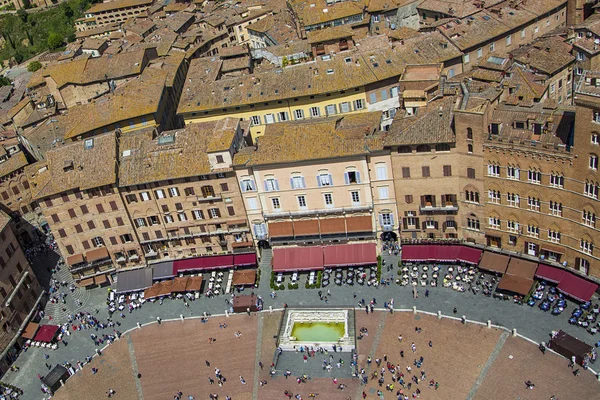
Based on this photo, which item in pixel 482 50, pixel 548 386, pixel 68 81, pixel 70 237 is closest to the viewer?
pixel 548 386

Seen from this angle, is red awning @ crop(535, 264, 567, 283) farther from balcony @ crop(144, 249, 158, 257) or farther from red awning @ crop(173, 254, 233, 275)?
balcony @ crop(144, 249, 158, 257)

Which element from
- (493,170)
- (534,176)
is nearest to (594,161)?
(534,176)

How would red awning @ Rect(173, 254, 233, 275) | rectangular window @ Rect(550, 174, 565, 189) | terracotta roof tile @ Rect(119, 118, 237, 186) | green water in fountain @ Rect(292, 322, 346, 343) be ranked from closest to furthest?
1. rectangular window @ Rect(550, 174, 565, 189)
2. green water in fountain @ Rect(292, 322, 346, 343)
3. terracotta roof tile @ Rect(119, 118, 237, 186)
4. red awning @ Rect(173, 254, 233, 275)

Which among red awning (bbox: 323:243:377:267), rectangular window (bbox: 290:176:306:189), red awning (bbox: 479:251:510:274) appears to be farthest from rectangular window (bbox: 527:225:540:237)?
rectangular window (bbox: 290:176:306:189)

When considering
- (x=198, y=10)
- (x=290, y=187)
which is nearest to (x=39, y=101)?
(x=198, y=10)

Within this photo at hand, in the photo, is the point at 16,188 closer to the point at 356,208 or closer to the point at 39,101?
the point at 39,101

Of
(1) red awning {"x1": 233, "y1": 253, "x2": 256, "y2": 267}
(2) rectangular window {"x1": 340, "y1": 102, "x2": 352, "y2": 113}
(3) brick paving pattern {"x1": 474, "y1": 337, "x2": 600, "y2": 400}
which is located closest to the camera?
(3) brick paving pattern {"x1": 474, "y1": 337, "x2": 600, "y2": 400}
